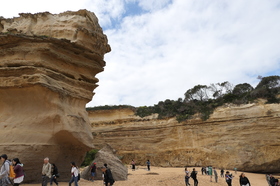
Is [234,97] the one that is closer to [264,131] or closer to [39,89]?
[264,131]

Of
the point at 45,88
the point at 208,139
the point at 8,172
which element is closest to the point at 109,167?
the point at 45,88

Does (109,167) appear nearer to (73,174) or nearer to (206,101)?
(73,174)

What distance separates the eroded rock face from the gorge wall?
16.2 metres

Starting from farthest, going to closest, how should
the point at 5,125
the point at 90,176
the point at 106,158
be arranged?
the point at 106,158
the point at 90,176
the point at 5,125

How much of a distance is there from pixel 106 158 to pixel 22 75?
20.6ft

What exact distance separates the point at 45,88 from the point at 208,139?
62.2ft

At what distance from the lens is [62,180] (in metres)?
8.94

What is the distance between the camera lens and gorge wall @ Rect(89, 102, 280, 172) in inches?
818

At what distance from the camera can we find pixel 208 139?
23078 millimetres

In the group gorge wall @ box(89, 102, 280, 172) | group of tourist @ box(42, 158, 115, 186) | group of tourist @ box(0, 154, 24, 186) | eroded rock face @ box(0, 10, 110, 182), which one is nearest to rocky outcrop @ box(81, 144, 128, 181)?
eroded rock face @ box(0, 10, 110, 182)

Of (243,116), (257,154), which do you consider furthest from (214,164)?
(243,116)

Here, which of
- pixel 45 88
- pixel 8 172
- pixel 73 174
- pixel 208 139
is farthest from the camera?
pixel 208 139

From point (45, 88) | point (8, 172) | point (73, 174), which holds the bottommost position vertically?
point (73, 174)

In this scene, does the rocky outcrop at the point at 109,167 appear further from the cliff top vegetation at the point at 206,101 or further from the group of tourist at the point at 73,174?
the cliff top vegetation at the point at 206,101
